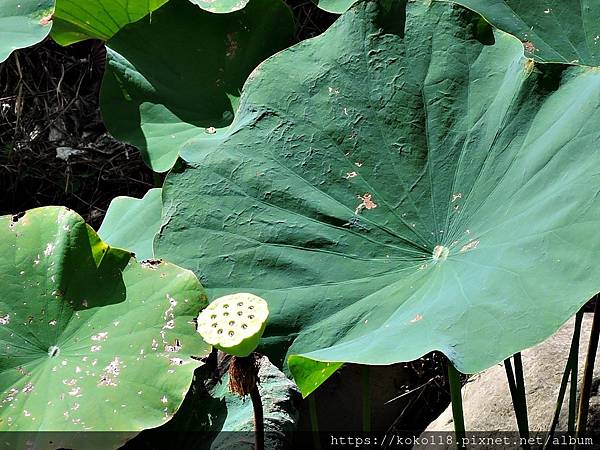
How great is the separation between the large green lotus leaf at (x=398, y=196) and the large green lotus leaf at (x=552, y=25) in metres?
0.14

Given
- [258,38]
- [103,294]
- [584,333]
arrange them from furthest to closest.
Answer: [584,333] → [258,38] → [103,294]

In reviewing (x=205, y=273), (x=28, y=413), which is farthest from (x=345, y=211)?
(x=28, y=413)

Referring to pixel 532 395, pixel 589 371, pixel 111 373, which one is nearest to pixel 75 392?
pixel 111 373

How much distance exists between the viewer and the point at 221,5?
4.77 ft

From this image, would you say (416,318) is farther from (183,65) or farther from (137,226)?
(183,65)

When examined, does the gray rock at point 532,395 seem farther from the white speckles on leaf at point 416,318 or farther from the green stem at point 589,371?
the white speckles on leaf at point 416,318

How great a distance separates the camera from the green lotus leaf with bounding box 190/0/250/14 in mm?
1442

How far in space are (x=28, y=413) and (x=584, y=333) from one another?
116 centimetres

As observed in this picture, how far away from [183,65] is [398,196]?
26.0 inches

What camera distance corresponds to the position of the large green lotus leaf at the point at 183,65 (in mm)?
1532

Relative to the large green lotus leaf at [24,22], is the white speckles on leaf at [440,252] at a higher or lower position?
higher

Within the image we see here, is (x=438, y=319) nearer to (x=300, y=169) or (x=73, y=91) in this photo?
(x=300, y=169)

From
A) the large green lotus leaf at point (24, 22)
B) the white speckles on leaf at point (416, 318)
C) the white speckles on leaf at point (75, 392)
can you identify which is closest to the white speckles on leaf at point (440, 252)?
the white speckles on leaf at point (416, 318)

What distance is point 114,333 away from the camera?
3.56 feet
